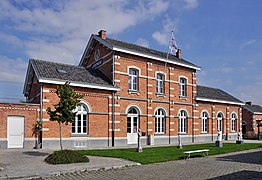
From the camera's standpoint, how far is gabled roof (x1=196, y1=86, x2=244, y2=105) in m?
31.3

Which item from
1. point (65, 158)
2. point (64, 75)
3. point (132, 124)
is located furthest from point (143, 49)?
point (65, 158)

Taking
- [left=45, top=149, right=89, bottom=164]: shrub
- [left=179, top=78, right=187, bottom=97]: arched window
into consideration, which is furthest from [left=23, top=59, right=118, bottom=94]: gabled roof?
[left=179, top=78, right=187, bottom=97]: arched window

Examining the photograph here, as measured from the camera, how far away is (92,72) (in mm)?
24578

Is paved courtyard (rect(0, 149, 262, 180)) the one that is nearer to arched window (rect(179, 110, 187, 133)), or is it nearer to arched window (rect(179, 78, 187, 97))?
arched window (rect(179, 110, 187, 133))

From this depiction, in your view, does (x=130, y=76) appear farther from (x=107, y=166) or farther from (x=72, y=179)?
(x=72, y=179)

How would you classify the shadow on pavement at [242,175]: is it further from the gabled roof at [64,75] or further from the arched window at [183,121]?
the arched window at [183,121]

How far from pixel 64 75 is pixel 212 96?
18945 millimetres

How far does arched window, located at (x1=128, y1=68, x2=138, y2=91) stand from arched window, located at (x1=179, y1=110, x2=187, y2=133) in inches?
252

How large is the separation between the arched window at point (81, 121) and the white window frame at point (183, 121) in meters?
10.9

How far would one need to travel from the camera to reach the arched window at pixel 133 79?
2434 cm

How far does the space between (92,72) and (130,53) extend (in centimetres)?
370

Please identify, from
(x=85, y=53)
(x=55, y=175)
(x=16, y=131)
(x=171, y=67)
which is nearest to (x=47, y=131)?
(x=16, y=131)

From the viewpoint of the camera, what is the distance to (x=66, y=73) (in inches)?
850

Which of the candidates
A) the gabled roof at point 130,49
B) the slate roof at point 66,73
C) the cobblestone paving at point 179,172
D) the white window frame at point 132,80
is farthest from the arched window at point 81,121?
the cobblestone paving at point 179,172
